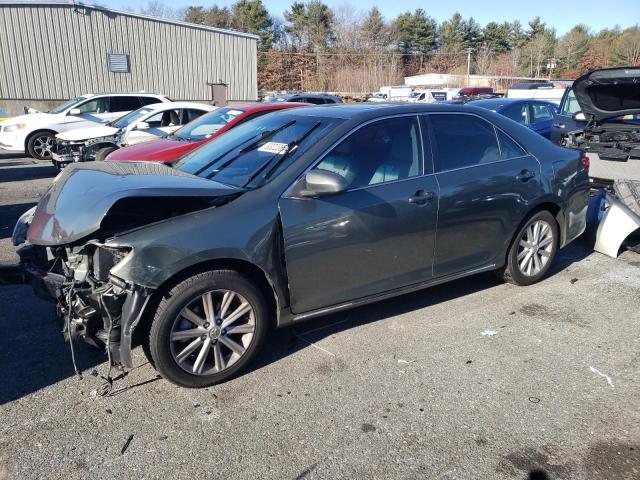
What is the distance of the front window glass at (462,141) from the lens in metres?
4.05

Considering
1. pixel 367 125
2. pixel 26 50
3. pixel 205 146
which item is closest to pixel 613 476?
pixel 367 125

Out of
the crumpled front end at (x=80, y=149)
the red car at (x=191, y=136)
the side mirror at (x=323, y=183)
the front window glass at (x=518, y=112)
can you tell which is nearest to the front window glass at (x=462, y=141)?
the side mirror at (x=323, y=183)

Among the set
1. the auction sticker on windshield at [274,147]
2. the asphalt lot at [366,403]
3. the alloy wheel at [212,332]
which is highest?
the auction sticker on windshield at [274,147]

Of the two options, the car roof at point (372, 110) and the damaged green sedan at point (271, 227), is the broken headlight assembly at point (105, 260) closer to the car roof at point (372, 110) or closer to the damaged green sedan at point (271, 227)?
the damaged green sedan at point (271, 227)

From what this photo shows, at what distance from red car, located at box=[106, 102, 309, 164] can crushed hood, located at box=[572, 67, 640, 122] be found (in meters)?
4.13

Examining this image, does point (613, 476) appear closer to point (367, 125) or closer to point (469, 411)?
point (469, 411)

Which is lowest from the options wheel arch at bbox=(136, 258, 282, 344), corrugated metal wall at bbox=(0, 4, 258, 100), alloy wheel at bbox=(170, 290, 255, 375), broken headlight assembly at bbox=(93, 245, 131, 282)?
alloy wheel at bbox=(170, 290, 255, 375)

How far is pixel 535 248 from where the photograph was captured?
15.6 ft

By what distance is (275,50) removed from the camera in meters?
69.6

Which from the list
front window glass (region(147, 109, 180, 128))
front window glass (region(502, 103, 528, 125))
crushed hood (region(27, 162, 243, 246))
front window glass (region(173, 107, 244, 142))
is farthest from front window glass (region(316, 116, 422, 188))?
front window glass (region(147, 109, 180, 128))

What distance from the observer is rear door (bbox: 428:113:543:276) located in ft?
13.2

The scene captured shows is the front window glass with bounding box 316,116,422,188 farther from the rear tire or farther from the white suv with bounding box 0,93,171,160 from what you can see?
the white suv with bounding box 0,93,171,160

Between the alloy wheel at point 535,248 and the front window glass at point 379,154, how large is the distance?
1.44 meters

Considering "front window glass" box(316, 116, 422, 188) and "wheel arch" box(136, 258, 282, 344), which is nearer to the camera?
"wheel arch" box(136, 258, 282, 344)
